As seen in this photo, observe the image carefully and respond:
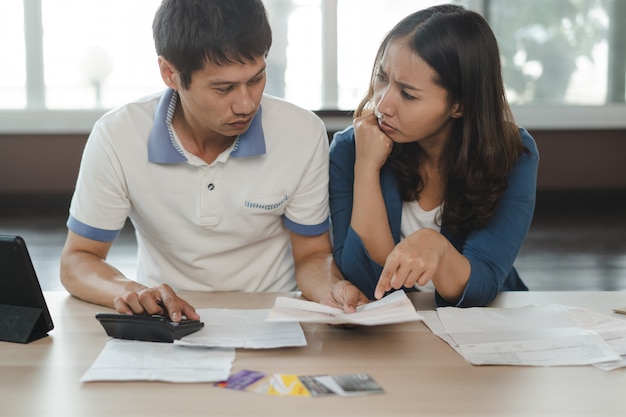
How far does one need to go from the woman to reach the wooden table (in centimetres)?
36

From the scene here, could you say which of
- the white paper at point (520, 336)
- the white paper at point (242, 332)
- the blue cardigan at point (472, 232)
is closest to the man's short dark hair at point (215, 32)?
the blue cardigan at point (472, 232)

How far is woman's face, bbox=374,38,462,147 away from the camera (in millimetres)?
1602

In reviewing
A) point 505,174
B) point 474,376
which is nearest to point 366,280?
point 505,174

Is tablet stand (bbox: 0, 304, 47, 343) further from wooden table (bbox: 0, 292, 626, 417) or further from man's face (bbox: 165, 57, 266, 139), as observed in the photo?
man's face (bbox: 165, 57, 266, 139)

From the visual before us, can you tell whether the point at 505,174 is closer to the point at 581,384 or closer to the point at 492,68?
the point at 492,68

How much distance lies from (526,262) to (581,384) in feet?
10.1

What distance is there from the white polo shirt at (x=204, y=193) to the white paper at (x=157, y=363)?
1.60ft

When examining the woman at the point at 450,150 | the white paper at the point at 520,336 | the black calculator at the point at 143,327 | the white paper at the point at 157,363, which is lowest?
the white paper at the point at 520,336

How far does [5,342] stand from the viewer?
3.97 ft

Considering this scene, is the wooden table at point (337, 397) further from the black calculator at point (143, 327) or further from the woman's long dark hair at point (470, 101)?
the woman's long dark hair at point (470, 101)

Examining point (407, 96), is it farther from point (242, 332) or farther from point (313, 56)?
point (313, 56)

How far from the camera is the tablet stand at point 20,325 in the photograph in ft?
3.97

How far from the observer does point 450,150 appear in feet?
5.70

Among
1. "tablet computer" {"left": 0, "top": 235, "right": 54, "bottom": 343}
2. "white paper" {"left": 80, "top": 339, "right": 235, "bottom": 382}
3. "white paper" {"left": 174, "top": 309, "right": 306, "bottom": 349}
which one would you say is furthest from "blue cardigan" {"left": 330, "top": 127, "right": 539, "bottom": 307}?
"tablet computer" {"left": 0, "top": 235, "right": 54, "bottom": 343}
